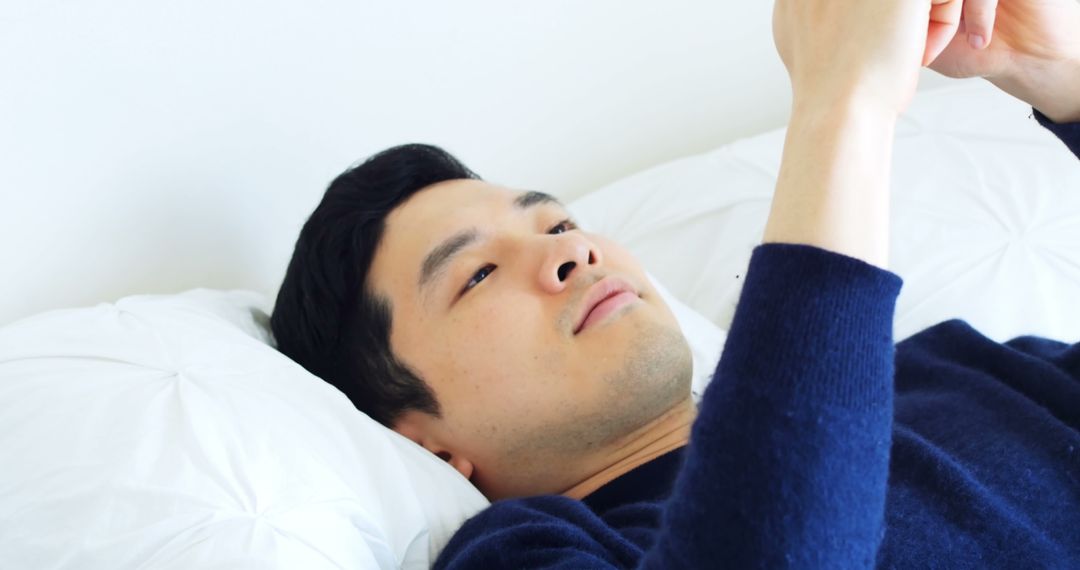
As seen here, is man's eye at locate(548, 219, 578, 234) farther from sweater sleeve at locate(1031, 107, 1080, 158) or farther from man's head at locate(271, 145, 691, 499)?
sweater sleeve at locate(1031, 107, 1080, 158)

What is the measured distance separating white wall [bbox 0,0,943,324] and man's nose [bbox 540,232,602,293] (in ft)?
1.33

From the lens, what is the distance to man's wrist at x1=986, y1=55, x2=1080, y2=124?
81 cm

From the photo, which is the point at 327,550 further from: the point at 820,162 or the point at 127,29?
the point at 127,29

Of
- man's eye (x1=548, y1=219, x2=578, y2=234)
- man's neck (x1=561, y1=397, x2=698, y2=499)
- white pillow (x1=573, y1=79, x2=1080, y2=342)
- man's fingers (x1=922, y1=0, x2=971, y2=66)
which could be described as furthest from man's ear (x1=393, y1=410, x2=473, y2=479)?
man's fingers (x1=922, y1=0, x2=971, y2=66)

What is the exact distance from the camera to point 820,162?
556mm

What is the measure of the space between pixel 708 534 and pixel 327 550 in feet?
1.02

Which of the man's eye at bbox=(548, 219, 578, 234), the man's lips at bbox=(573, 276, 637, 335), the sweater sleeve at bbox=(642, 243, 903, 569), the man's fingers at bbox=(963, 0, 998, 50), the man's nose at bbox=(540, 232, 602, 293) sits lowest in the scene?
the man's lips at bbox=(573, 276, 637, 335)

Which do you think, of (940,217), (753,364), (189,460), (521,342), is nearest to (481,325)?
(521,342)

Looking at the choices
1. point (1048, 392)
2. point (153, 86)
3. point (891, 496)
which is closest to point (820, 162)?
point (891, 496)

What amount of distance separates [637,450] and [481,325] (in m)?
0.21

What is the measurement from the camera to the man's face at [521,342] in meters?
0.87

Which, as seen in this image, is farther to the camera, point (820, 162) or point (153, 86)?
point (153, 86)

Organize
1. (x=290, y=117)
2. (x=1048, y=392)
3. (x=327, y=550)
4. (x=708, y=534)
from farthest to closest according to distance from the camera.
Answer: (x=290, y=117), (x=1048, y=392), (x=327, y=550), (x=708, y=534)

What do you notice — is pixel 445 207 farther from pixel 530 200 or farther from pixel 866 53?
pixel 866 53
